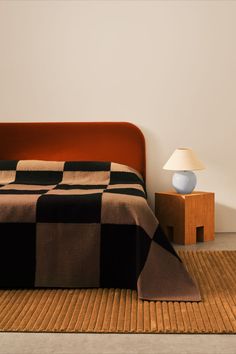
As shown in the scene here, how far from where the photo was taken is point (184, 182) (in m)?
3.74

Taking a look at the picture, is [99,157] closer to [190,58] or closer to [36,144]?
[36,144]

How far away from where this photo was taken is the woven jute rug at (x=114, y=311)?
6.77ft

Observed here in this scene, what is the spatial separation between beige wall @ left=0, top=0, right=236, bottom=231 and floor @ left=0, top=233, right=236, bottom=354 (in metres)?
2.24

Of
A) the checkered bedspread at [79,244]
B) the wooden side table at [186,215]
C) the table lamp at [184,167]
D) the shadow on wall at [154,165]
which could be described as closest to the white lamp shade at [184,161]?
the table lamp at [184,167]

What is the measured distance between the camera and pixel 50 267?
102 inches

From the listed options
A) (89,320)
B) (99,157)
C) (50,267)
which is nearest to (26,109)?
(99,157)

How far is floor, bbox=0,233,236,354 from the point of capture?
186 centimetres

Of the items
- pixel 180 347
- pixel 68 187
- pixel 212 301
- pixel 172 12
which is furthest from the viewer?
pixel 172 12

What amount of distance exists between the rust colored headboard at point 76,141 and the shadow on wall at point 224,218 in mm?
689

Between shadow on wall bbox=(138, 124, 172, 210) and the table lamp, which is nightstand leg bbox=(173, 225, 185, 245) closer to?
the table lamp

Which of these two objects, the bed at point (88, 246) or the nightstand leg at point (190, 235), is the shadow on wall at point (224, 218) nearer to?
the nightstand leg at point (190, 235)

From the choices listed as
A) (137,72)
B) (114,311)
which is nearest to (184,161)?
(137,72)

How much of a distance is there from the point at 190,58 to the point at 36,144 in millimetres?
1400

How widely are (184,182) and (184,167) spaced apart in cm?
12
